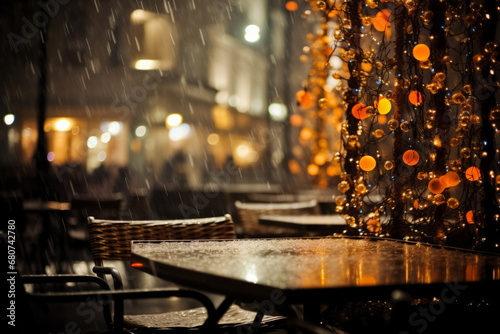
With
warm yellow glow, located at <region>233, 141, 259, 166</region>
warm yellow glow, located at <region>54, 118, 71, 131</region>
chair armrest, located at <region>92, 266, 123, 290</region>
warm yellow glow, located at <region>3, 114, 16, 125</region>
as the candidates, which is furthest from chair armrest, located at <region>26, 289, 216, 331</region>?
warm yellow glow, located at <region>233, 141, 259, 166</region>

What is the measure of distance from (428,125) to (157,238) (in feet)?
4.60

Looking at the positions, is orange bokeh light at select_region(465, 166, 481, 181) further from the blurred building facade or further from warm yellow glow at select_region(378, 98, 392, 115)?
the blurred building facade

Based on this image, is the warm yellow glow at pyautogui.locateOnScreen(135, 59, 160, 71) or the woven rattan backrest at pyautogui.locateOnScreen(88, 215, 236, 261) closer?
the woven rattan backrest at pyautogui.locateOnScreen(88, 215, 236, 261)

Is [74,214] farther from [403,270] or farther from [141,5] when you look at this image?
[141,5]

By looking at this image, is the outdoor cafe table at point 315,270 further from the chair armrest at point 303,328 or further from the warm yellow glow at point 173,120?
the warm yellow glow at point 173,120

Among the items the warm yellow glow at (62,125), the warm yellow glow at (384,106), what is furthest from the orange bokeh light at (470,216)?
the warm yellow glow at (62,125)

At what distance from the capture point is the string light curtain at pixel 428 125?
2.31 m

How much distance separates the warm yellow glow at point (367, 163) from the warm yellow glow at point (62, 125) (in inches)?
660

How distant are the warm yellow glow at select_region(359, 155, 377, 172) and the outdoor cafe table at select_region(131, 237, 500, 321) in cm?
49

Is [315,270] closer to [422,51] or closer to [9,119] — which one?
[422,51]

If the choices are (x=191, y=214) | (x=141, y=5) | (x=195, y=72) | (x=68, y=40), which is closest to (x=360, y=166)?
(x=191, y=214)

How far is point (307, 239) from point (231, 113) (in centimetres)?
2100

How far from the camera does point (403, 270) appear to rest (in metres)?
1.52

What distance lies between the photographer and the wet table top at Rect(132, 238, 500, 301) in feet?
4.20
